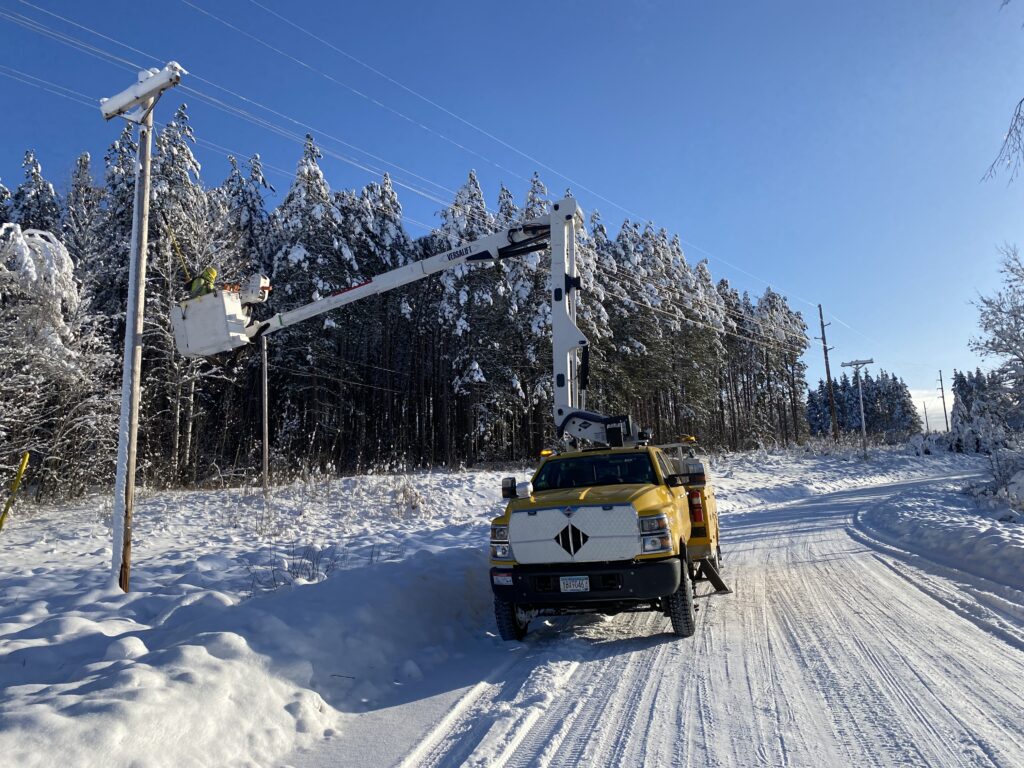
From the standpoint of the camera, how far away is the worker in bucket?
1018cm

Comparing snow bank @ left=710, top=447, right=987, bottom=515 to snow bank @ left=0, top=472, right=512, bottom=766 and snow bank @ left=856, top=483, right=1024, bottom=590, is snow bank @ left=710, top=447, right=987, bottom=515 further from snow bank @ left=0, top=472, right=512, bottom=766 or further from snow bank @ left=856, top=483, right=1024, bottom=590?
snow bank @ left=0, top=472, right=512, bottom=766

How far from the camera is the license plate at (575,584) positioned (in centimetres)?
591

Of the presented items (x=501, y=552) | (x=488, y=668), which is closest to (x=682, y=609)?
(x=501, y=552)

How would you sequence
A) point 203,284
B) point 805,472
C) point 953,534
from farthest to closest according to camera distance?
point 805,472 → point 953,534 → point 203,284

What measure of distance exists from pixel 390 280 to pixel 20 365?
9933mm

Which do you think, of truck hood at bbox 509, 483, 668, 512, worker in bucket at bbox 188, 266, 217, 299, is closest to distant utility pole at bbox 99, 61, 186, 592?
worker in bucket at bbox 188, 266, 217, 299

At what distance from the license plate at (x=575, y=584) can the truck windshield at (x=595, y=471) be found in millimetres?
1517

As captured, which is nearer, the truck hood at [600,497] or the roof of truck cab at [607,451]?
the truck hood at [600,497]

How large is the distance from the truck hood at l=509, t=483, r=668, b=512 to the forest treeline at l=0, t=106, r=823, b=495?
1092 centimetres

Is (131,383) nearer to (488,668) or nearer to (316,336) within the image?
(488,668)

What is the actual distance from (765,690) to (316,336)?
1140 inches

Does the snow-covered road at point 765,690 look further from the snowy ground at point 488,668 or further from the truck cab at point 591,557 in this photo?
the truck cab at point 591,557

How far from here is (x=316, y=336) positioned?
3075cm

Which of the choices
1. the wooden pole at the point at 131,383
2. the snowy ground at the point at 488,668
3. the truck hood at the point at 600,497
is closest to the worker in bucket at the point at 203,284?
the wooden pole at the point at 131,383
